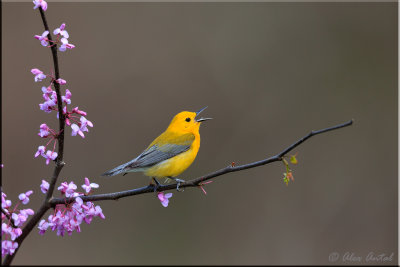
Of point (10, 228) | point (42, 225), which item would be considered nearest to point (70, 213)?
point (42, 225)

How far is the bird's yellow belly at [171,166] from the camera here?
3.47 meters

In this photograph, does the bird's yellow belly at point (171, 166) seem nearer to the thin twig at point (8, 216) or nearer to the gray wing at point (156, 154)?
the gray wing at point (156, 154)

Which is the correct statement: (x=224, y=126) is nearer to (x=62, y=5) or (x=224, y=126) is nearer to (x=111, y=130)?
(x=111, y=130)

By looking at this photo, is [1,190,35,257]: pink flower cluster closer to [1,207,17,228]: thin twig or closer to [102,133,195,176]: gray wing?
[1,207,17,228]: thin twig

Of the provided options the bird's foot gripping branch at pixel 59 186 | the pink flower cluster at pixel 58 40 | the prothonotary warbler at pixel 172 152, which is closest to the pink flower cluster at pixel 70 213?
the bird's foot gripping branch at pixel 59 186

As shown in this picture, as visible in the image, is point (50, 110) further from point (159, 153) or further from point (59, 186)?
point (159, 153)

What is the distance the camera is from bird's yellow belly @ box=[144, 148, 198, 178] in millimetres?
3469

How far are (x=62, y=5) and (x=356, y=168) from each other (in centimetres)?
524

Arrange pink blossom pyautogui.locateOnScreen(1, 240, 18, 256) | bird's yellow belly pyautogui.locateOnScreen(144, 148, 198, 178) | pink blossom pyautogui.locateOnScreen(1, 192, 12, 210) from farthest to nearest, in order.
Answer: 1. bird's yellow belly pyautogui.locateOnScreen(144, 148, 198, 178)
2. pink blossom pyautogui.locateOnScreen(1, 192, 12, 210)
3. pink blossom pyautogui.locateOnScreen(1, 240, 18, 256)

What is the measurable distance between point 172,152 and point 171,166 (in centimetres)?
14

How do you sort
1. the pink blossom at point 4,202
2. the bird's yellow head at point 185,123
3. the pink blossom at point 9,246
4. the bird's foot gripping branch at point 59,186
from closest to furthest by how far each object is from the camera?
the bird's foot gripping branch at point 59,186 < the pink blossom at point 9,246 < the pink blossom at point 4,202 < the bird's yellow head at point 185,123

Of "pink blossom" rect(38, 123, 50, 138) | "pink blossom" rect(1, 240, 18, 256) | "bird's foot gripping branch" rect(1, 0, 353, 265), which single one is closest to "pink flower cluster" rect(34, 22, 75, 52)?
"bird's foot gripping branch" rect(1, 0, 353, 265)

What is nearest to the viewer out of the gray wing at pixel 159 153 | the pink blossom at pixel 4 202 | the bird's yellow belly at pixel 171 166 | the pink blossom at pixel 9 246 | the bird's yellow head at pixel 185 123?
the pink blossom at pixel 9 246

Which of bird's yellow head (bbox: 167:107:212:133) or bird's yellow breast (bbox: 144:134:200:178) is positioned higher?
bird's yellow head (bbox: 167:107:212:133)
